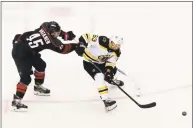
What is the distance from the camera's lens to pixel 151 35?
461cm

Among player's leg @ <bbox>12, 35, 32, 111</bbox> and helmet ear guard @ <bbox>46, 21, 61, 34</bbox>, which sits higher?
helmet ear guard @ <bbox>46, 21, 61, 34</bbox>

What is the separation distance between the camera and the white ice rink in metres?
3.11

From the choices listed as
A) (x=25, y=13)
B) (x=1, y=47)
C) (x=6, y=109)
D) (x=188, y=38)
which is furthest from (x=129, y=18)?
(x=6, y=109)

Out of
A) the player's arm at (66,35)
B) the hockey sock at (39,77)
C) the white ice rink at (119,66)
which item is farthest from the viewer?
the hockey sock at (39,77)

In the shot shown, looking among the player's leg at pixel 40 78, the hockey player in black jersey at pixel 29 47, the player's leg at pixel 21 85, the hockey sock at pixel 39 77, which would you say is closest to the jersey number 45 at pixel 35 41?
the hockey player in black jersey at pixel 29 47

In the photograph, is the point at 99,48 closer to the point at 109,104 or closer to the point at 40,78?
the point at 109,104

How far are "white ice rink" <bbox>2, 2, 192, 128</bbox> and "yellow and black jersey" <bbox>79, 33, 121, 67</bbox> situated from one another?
349 mm

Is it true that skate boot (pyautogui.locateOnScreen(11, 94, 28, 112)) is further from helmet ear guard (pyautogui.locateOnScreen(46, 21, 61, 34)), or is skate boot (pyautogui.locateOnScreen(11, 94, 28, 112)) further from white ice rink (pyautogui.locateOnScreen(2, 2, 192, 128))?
helmet ear guard (pyautogui.locateOnScreen(46, 21, 61, 34))

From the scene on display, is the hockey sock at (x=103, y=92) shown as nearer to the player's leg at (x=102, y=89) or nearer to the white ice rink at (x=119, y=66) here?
the player's leg at (x=102, y=89)

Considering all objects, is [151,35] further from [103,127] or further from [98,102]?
[103,127]

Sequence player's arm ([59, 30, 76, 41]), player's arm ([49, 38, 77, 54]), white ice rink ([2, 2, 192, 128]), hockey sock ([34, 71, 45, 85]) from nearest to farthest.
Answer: white ice rink ([2, 2, 192, 128]) → player's arm ([49, 38, 77, 54]) → player's arm ([59, 30, 76, 41]) → hockey sock ([34, 71, 45, 85])

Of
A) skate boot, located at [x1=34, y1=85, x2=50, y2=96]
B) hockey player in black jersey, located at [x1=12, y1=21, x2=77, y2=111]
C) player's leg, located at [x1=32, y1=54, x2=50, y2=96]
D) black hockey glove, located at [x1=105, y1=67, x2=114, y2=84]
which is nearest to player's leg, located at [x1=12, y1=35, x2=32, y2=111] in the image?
hockey player in black jersey, located at [x1=12, y1=21, x2=77, y2=111]

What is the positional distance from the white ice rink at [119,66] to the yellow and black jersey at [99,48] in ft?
1.15

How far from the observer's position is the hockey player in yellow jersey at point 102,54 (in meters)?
3.23
